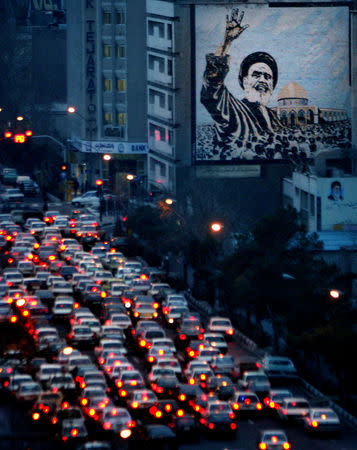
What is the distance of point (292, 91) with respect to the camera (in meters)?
91.6

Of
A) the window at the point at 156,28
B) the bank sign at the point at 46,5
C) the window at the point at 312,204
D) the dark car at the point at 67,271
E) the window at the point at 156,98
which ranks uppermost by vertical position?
the bank sign at the point at 46,5

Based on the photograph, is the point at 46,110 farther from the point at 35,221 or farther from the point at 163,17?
the point at 35,221

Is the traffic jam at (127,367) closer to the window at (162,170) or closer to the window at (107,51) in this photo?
the window at (162,170)

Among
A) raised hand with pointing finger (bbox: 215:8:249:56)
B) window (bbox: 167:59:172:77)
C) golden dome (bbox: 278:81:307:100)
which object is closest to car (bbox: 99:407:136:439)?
raised hand with pointing finger (bbox: 215:8:249:56)

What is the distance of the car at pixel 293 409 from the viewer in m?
41.8

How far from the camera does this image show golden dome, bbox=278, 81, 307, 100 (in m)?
91.4

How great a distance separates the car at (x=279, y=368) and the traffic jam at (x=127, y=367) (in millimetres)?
35

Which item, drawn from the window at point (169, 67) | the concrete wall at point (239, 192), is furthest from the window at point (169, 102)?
the concrete wall at point (239, 192)

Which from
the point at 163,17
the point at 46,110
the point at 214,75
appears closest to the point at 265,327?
the point at 214,75

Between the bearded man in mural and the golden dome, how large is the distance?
2.60ft

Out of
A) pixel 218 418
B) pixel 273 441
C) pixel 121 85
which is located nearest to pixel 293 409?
pixel 218 418

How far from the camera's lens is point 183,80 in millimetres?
90688

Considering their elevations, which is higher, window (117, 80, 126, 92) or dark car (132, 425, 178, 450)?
window (117, 80, 126, 92)

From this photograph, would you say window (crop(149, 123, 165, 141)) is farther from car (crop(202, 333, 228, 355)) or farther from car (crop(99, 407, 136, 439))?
car (crop(99, 407, 136, 439))
